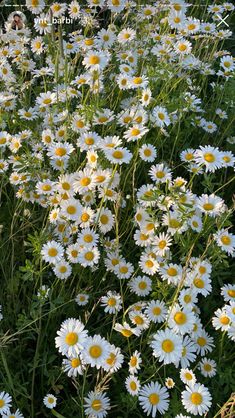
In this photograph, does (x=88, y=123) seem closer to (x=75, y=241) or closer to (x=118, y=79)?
(x=118, y=79)

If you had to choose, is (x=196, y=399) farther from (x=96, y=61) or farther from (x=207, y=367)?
(x=96, y=61)

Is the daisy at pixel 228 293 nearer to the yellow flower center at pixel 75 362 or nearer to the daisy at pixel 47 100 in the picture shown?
the yellow flower center at pixel 75 362

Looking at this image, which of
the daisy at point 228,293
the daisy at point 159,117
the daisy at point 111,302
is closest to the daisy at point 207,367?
the daisy at point 228,293

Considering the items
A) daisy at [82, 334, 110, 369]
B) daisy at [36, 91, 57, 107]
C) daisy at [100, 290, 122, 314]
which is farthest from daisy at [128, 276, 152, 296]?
daisy at [36, 91, 57, 107]

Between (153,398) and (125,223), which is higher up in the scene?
(125,223)

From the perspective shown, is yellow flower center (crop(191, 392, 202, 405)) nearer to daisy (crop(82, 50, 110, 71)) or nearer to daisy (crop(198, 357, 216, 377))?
daisy (crop(198, 357, 216, 377))

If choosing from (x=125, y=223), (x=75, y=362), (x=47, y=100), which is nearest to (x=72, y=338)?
(x=75, y=362)
